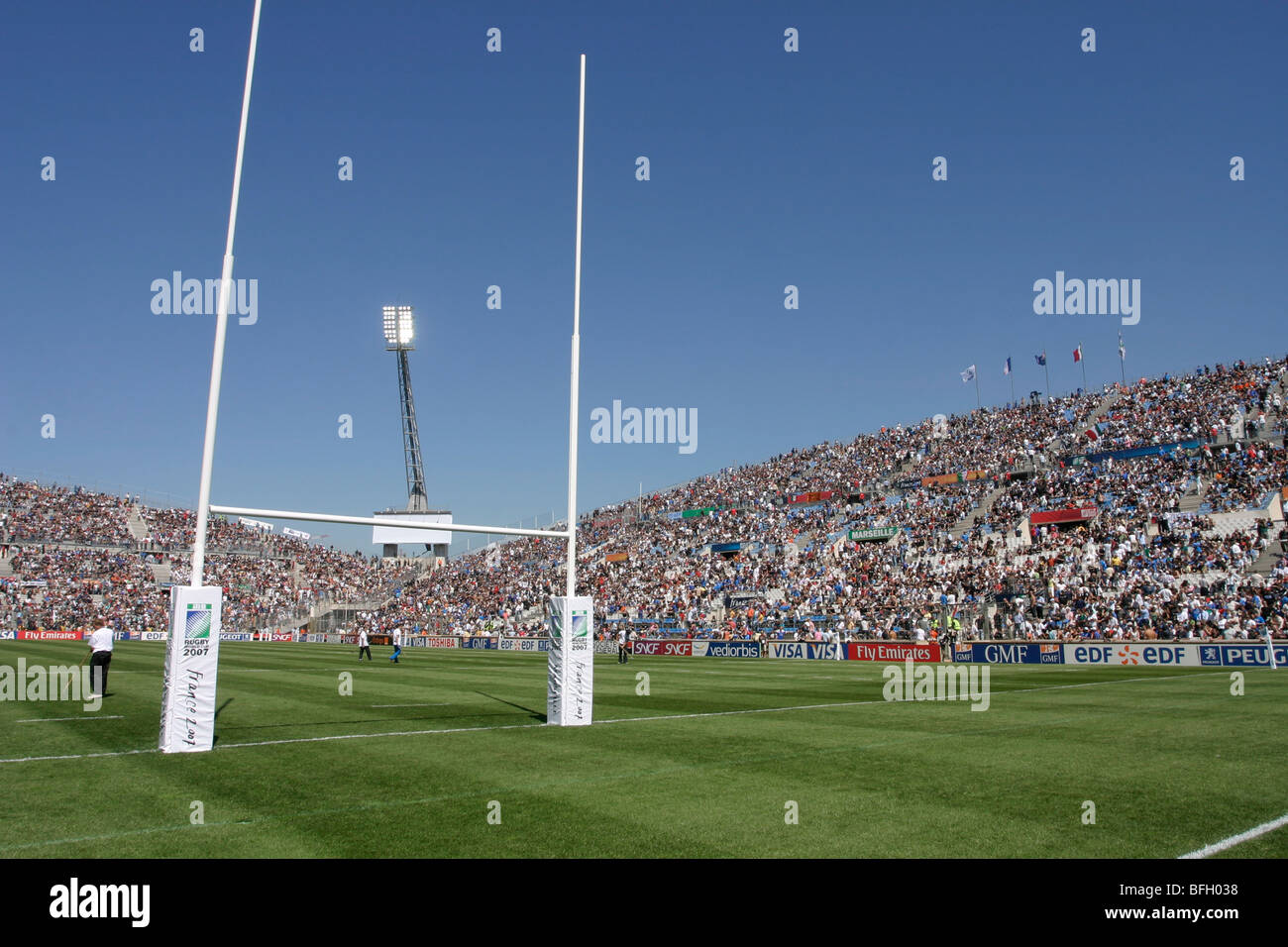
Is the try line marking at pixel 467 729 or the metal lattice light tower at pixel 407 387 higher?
the metal lattice light tower at pixel 407 387

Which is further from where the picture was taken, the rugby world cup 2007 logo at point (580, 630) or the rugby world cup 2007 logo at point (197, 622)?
the rugby world cup 2007 logo at point (580, 630)

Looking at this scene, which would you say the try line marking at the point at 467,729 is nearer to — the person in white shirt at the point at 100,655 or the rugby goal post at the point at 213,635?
the rugby goal post at the point at 213,635

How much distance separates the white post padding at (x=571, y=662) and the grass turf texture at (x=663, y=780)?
509 millimetres

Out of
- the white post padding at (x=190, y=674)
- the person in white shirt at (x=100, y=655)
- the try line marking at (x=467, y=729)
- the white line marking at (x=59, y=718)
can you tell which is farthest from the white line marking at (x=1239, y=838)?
the person in white shirt at (x=100, y=655)

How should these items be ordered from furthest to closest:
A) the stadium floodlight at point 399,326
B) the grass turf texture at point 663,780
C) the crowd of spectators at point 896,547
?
the stadium floodlight at point 399,326 → the crowd of spectators at point 896,547 → the grass turf texture at point 663,780

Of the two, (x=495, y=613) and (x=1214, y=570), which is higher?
(x=1214, y=570)

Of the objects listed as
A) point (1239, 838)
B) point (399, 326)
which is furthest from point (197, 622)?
point (399, 326)

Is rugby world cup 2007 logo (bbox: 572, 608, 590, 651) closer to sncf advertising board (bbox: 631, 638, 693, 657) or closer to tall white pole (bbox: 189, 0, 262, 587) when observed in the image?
tall white pole (bbox: 189, 0, 262, 587)

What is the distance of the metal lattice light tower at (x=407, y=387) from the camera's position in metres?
79.9
